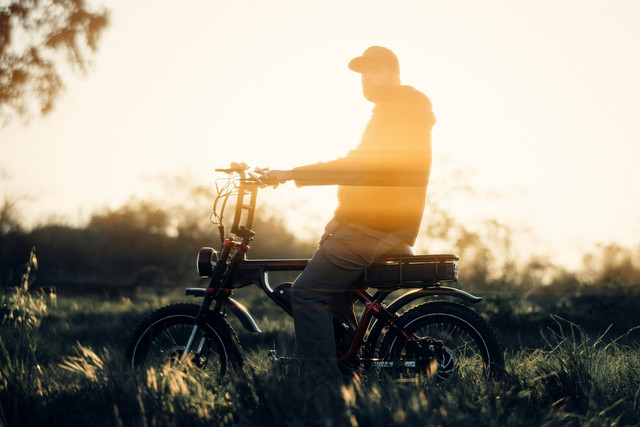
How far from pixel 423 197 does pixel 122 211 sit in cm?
1802

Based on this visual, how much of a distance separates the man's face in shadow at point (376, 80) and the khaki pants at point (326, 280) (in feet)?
2.89

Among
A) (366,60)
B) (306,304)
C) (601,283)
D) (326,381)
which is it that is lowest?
(601,283)

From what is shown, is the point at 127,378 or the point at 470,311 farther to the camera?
the point at 470,311

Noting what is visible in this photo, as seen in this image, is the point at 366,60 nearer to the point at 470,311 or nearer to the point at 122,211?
the point at 470,311

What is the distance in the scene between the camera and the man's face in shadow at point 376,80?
4.15 metres

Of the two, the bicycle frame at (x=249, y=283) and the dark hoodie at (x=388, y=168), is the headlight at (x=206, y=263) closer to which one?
the bicycle frame at (x=249, y=283)

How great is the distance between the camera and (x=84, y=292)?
1532 cm

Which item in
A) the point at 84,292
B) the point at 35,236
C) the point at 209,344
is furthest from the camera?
the point at 35,236

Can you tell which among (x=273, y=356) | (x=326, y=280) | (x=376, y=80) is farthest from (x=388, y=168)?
(x=273, y=356)

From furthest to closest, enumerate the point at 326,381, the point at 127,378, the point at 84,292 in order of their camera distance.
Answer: the point at 84,292, the point at 127,378, the point at 326,381

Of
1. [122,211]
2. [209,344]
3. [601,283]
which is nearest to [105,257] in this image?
[122,211]

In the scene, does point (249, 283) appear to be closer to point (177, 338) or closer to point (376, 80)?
point (177, 338)

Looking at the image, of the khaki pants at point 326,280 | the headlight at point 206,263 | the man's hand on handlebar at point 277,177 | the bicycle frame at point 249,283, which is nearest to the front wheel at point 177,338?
the bicycle frame at point 249,283

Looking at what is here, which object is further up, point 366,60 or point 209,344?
point 366,60
